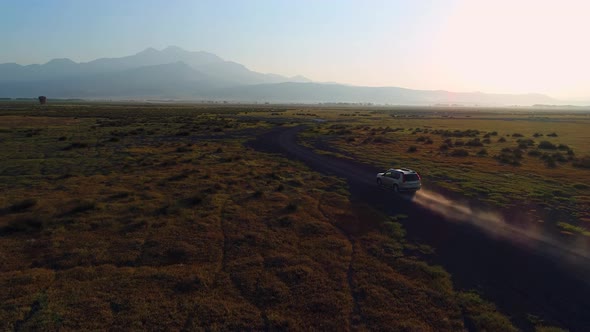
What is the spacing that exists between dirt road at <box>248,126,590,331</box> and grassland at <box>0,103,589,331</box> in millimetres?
935

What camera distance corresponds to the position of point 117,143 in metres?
47.9

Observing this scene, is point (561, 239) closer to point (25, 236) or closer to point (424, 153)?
point (25, 236)

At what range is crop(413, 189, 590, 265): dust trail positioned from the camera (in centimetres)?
1539

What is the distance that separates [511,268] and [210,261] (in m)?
12.6

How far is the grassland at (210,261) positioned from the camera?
10.2 metres

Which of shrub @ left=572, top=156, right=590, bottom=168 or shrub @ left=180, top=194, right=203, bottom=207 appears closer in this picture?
shrub @ left=180, top=194, right=203, bottom=207

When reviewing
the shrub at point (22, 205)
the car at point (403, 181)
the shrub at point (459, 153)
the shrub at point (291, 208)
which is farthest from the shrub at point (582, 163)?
the shrub at point (22, 205)

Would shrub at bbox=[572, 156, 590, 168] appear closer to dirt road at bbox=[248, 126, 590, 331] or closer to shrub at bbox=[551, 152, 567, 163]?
shrub at bbox=[551, 152, 567, 163]

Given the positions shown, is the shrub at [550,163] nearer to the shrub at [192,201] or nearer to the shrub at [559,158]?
the shrub at [559,158]

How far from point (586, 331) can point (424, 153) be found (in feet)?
127

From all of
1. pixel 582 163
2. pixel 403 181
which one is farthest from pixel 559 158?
pixel 403 181

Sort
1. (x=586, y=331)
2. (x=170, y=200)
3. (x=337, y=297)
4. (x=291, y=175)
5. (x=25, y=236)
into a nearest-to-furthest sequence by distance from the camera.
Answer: (x=586, y=331), (x=337, y=297), (x=25, y=236), (x=170, y=200), (x=291, y=175)

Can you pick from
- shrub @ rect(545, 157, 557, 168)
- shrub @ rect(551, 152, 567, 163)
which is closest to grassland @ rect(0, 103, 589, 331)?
shrub @ rect(545, 157, 557, 168)

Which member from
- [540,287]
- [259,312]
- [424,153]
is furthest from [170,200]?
[424,153]
